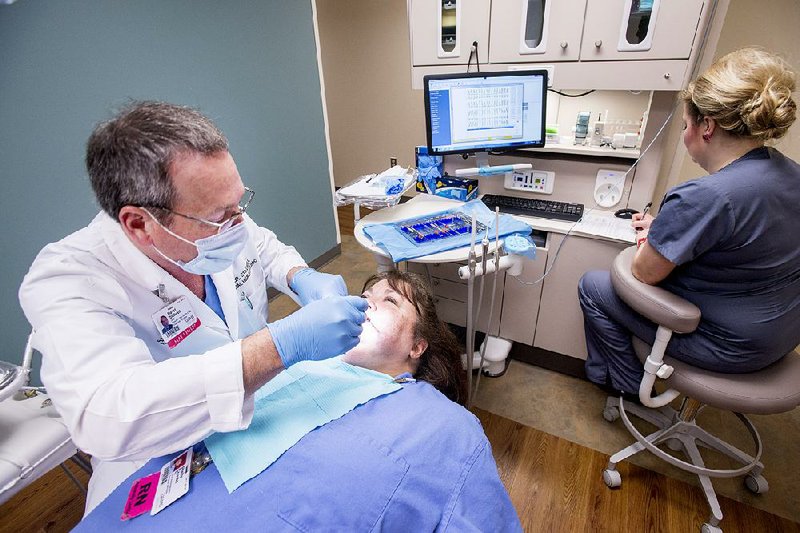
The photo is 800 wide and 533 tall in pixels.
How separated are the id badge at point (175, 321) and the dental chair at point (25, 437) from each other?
39 cm

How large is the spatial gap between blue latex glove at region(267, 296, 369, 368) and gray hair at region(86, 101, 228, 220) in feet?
1.09

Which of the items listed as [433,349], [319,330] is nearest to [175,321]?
[319,330]

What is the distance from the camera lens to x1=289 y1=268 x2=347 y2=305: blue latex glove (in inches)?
45.9

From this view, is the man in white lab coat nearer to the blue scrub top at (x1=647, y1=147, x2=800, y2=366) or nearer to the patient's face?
the patient's face

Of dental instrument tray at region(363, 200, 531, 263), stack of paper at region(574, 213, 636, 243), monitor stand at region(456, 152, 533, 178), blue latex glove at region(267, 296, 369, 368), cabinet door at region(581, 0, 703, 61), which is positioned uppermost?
cabinet door at region(581, 0, 703, 61)

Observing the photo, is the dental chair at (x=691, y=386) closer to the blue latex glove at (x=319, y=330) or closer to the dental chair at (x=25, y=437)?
the blue latex glove at (x=319, y=330)

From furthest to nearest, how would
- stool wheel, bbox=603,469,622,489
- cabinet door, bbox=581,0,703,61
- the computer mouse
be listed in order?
the computer mouse → stool wheel, bbox=603,469,622,489 → cabinet door, bbox=581,0,703,61

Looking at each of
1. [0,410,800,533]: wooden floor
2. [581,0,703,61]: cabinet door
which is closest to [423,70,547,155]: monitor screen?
[581,0,703,61]: cabinet door

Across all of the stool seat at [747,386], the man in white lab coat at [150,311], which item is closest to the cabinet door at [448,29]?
the man in white lab coat at [150,311]

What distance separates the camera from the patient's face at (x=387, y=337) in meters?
1.12

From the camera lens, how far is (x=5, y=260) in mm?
1465

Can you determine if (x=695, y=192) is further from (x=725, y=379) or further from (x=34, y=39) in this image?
(x=34, y=39)

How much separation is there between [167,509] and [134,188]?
0.60 metres

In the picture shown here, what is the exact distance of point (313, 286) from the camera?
1188 millimetres
